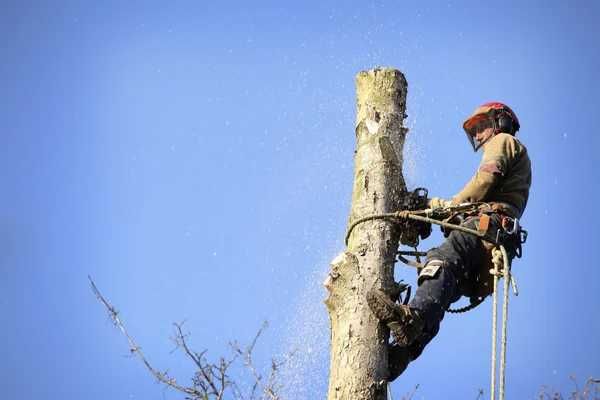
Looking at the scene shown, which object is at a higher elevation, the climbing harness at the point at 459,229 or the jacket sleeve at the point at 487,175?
the jacket sleeve at the point at 487,175

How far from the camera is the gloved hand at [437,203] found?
4.17 meters

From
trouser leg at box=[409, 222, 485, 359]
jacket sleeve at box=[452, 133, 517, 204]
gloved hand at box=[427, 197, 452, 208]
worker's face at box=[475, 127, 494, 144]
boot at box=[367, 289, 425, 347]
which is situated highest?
worker's face at box=[475, 127, 494, 144]

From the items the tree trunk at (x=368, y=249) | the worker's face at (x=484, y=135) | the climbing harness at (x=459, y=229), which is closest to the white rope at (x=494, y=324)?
the climbing harness at (x=459, y=229)

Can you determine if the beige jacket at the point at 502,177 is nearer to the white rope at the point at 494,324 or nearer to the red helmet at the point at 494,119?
the red helmet at the point at 494,119

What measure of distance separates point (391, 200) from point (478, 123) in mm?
1223

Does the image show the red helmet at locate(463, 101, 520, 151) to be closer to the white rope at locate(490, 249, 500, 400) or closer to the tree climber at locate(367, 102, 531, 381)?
the tree climber at locate(367, 102, 531, 381)

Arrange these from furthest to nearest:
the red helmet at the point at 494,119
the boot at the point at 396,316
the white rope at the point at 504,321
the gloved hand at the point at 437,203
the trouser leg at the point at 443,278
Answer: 1. the red helmet at the point at 494,119
2. the gloved hand at the point at 437,203
3. the trouser leg at the point at 443,278
4. the boot at the point at 396,316
5. the white rope at the point at 504,321

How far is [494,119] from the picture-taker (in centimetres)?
475

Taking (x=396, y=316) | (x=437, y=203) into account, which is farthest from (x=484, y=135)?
(x=396, y=316)

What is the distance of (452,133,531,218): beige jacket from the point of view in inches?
168

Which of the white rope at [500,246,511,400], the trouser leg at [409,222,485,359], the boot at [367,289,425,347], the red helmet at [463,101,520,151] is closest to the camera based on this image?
the white rope at [500,246,511,400]

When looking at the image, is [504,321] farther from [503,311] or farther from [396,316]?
[396,316]

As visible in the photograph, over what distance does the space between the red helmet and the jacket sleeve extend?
34 centimetres

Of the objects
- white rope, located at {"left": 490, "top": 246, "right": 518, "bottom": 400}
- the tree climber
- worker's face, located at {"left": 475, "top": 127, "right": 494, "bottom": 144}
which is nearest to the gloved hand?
the tree climber
